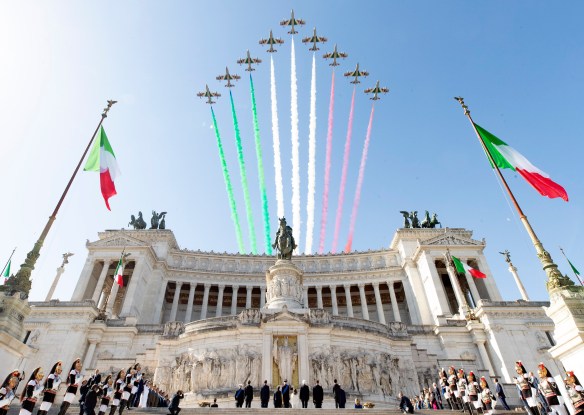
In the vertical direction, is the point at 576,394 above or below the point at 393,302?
below

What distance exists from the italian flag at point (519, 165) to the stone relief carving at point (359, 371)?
16.1 meters

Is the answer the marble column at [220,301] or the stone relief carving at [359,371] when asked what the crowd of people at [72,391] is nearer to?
the stone relief carving at [359,371]

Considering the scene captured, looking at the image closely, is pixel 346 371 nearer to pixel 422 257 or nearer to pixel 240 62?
pixel 422 257

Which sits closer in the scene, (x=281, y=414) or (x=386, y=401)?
(x=281, y=414)

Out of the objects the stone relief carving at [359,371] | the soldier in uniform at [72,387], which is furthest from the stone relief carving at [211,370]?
the soldier in uniform at [72,387]

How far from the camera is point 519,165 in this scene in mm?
18125

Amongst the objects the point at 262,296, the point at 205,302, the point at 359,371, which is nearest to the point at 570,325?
the point at 359,371

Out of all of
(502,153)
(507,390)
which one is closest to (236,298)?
(507,390)

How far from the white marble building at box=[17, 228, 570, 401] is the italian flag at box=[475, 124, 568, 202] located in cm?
1231

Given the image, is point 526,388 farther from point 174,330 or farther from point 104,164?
point 174,330

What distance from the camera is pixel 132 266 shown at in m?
56.8

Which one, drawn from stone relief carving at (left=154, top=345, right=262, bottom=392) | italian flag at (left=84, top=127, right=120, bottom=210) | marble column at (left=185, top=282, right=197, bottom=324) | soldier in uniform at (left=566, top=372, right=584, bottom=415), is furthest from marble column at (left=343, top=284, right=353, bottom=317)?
soldier in uniform at (left=566, top=372, right=584, bottom=415)

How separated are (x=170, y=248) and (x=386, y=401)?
4775 cm

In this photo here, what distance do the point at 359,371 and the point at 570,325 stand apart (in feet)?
52.4
